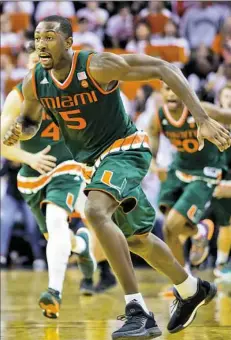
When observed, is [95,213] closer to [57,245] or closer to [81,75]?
[81,75]

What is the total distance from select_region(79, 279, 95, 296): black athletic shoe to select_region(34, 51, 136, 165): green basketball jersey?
3.03 metres

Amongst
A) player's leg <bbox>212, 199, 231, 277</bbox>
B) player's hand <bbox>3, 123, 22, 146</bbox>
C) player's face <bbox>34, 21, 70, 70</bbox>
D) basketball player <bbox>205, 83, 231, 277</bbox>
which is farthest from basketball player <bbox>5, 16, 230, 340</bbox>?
player's leg <bbox>212, 199, 231, 277</bbox>

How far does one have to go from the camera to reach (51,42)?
5.33 meters

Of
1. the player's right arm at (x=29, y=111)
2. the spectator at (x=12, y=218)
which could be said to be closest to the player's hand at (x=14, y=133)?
the player's right arm at (x=29, y=111)

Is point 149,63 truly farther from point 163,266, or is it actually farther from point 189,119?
point 189,119

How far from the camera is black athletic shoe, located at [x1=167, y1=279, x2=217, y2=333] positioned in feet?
18.4

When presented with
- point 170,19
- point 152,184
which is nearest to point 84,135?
point 152,184

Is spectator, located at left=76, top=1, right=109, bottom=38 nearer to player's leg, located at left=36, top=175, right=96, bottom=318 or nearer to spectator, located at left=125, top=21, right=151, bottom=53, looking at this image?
spectator, located at left=125, top=21, right=151, bottom=53

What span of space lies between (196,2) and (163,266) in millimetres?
10002

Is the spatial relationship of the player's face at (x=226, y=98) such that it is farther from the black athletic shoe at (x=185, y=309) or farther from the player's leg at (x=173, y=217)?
the black athletic shoe at (x=185, y=309)

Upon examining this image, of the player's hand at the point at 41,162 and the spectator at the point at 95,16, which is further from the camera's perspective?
the spectator at the point at 95,16

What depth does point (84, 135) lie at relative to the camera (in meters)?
5.48

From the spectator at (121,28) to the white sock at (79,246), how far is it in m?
6.95

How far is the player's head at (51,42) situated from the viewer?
17.5ft
